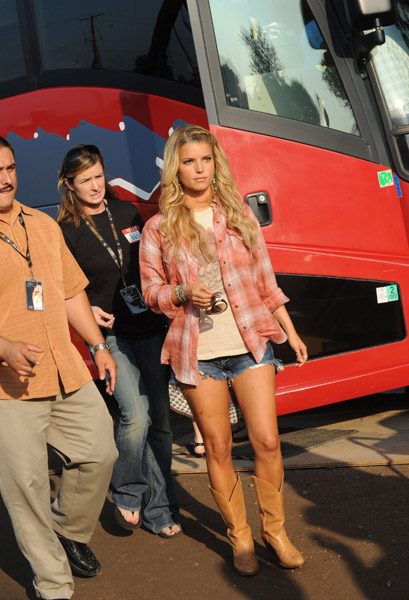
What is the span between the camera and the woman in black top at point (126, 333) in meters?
4.33

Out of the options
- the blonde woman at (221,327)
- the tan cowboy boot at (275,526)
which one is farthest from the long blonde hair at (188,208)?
the tan cowboy boot at (275,526)

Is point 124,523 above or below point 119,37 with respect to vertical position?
below

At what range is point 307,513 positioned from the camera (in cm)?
439

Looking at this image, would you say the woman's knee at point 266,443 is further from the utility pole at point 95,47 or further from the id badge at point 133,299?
the utility pole at point 95,47

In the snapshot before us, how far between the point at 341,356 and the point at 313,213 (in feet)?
3.05

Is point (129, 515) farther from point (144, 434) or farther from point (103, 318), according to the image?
point (103, 318)

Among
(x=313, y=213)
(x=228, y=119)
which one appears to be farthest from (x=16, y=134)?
(x=313, y=213)

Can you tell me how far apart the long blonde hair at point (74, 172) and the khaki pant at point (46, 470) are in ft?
3.28

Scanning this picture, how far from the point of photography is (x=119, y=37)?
5898mm

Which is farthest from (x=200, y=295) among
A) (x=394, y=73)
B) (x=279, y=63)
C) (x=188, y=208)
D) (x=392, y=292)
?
(x=394, y=73)

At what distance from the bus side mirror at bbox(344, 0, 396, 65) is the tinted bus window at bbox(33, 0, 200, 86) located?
105cm

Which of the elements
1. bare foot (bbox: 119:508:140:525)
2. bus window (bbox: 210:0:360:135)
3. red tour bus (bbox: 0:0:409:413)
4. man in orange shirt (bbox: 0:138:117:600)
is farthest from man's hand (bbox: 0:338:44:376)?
bus window (bbox: 210:0:360:135)

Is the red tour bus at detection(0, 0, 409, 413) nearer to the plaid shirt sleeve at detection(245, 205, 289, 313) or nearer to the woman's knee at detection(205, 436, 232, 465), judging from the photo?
the plaid shirt sleeve at detection(245, 205, 289, 313)

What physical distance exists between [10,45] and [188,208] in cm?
305
